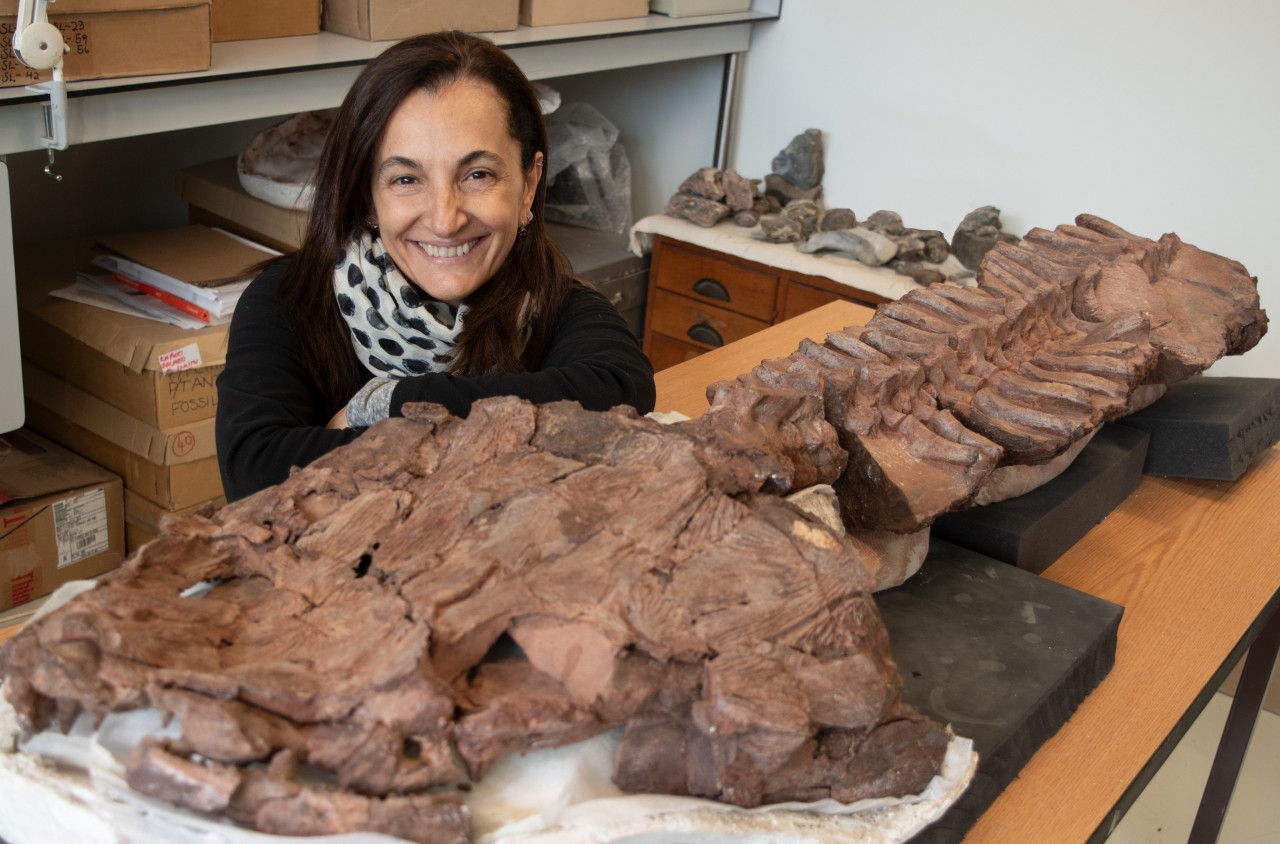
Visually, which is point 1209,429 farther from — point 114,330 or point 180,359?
point 114,330

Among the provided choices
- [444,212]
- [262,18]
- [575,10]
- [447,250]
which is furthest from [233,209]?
[444,212]

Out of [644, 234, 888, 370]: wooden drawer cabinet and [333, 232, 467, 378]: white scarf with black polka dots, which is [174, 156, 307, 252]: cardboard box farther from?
[644, 234, 888, 370]: wooden drawer cabinet

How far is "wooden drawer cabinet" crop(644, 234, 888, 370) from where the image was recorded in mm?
3838

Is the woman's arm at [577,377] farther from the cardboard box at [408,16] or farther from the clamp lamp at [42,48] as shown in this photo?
the cardboard box at [408,16]

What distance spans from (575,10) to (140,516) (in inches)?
79.1

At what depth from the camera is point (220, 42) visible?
8.91ft

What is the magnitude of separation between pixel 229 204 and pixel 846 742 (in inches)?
104

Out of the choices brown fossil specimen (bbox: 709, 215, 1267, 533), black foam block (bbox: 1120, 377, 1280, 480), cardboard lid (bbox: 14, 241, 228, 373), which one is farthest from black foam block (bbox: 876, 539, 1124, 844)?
→ cardboard lid (bbox: 14, 241, 228, 373)

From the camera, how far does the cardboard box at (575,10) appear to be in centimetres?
334

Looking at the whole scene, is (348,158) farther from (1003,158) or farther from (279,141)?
(1003,158)

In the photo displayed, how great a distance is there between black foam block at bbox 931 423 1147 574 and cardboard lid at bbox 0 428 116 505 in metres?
2.09

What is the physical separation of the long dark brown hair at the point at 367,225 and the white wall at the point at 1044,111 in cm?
227

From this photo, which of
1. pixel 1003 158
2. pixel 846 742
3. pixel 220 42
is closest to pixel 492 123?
pixel 846 742

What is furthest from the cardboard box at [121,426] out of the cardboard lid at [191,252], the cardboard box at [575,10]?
the cardboard box at [575,10]
